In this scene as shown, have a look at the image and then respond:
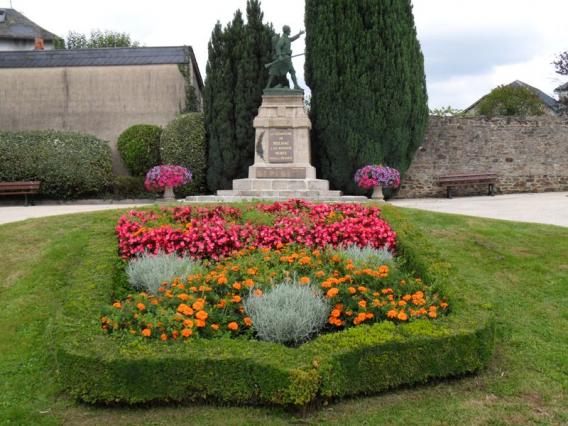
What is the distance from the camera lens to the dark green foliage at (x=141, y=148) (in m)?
17.1

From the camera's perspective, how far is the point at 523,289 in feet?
18.5

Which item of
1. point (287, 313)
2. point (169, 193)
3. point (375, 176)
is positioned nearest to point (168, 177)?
point (169, 193)

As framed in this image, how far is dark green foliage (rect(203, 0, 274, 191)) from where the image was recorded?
15.6 meters

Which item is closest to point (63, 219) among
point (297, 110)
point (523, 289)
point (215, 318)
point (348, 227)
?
point (348, 227)

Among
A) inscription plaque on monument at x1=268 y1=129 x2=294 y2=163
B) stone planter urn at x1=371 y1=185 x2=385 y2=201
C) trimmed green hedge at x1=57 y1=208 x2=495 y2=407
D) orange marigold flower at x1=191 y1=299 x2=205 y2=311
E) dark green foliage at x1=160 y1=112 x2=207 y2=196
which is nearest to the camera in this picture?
trimmed green hedge at x1=57 y1=208 x2=495 y2=407

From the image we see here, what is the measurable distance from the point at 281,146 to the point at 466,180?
20.1 ft

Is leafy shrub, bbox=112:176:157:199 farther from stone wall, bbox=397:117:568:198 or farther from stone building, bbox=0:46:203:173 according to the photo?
stone wall, bbox=397:117:568:198

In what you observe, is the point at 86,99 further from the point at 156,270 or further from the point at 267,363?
the point at 267,363

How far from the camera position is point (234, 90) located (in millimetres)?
15828

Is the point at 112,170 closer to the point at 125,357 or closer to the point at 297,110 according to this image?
the point at 297,110

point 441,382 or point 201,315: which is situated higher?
point 201,315

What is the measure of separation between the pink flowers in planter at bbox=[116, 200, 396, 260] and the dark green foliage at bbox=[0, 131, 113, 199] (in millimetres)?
9990

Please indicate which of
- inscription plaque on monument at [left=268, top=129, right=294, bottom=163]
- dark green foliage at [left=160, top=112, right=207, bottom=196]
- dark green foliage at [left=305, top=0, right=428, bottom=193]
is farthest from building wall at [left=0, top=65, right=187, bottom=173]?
dark green foliage at [left=305, top=0, right=428, bottom=193]

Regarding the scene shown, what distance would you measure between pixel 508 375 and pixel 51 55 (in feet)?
62.6
